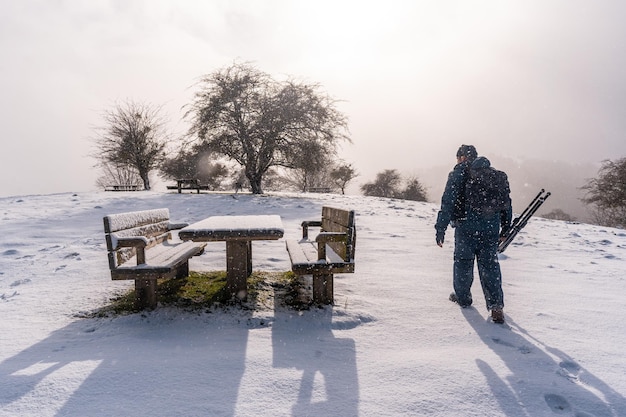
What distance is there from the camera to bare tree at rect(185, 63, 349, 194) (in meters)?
17.8

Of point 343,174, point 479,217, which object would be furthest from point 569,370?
point 343,174

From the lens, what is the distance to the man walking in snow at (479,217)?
3.53 metres

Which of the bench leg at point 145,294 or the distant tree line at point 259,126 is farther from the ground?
the distant tree line at point 259,126

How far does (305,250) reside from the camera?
4238 millimetres

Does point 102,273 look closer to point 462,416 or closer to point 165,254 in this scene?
point 165,254

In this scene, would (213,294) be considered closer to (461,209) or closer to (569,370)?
Result: (461,209)

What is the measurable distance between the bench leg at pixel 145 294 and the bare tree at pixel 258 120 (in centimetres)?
1478

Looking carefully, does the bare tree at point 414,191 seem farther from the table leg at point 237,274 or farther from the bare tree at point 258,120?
the table leg at point 237,274

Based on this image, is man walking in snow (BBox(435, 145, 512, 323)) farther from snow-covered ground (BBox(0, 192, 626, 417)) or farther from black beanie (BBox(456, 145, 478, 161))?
snow-covered ground (BBox(0, 192, 626, 417))

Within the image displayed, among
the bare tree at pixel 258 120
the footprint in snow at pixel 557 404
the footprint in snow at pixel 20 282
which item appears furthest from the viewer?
the bare tree at pixel 258 120

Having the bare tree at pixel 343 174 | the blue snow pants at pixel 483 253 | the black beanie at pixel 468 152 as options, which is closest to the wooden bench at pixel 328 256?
the blue snow pants at pixel 483 253

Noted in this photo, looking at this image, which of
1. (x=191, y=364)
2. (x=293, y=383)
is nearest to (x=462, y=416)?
(x=293, y=383)

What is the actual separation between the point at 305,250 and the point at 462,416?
250 cm

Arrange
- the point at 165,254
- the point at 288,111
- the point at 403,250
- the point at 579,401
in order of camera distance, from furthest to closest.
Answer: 1. the point at 288,111
2. the point at 403,250
3. the point at 165,254
4. the point at 579,401
